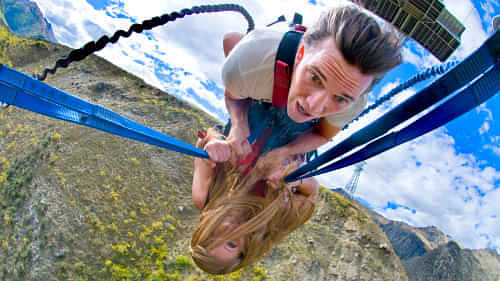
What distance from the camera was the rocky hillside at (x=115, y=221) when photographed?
19.5 feet

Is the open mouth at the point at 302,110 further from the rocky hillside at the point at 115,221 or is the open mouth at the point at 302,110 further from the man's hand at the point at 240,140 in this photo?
the rocky hillside at the point at 115,221

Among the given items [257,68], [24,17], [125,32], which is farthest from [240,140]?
[24,17]

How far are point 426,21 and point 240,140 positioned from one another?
112 centimetres

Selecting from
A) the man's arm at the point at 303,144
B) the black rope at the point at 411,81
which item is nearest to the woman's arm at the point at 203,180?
the man's arm at the point at 303,144

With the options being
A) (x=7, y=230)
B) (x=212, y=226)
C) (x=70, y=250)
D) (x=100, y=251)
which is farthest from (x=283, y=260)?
(x=7, y=230)

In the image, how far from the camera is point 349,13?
113 cm

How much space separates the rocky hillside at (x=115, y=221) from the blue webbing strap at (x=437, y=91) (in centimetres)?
602

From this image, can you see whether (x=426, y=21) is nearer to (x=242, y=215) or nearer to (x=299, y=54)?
(x=299, y=54)

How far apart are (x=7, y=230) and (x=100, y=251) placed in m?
2.15

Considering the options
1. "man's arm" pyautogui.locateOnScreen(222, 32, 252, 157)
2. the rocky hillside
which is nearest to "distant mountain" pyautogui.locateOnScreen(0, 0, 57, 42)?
the rocky hillside

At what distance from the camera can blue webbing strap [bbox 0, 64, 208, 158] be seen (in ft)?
2.89

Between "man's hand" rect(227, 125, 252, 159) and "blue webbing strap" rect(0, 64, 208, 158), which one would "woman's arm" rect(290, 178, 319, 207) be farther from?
"blue webbing strap" rect(0, 64, 208, 158)

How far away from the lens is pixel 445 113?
0.86m

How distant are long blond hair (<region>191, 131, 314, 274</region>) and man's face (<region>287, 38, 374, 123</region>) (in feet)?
2.43
